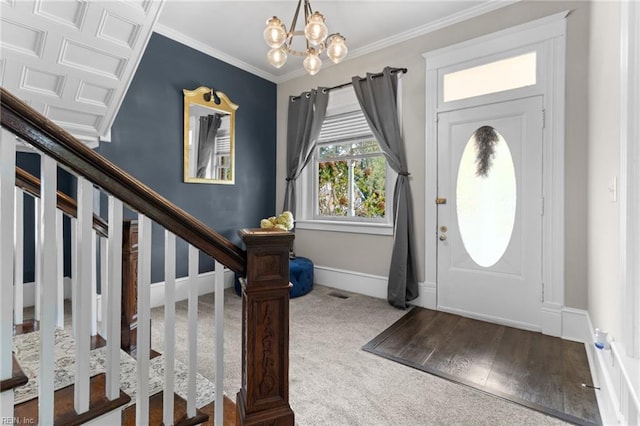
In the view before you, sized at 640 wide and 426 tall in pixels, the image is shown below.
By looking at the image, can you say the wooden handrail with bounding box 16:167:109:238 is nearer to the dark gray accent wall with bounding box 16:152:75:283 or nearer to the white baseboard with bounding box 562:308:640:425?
the dark gray accent wall with bounding box 16:152:75:283

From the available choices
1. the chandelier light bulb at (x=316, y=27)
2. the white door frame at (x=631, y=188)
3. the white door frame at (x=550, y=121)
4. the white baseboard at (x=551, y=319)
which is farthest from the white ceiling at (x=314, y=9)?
the white baseboard at (x=551, y=319)

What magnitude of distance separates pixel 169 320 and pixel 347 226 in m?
2.97

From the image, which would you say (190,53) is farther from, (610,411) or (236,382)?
(610,411)

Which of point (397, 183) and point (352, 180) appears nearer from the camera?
point (397, 183)

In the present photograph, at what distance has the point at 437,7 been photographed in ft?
9.64

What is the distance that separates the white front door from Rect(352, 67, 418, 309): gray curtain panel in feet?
1.03

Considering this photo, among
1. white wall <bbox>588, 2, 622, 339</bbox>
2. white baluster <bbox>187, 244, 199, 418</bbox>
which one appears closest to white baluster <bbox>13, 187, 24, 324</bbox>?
white baluster <bbox>187, 244, 199, 418</bbox>

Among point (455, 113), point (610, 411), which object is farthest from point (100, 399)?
point (455, 113)

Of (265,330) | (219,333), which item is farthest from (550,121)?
(219,333)

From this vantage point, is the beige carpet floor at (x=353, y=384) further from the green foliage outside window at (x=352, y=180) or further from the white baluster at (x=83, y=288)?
the green foliage outside window at (x=352, y=180)

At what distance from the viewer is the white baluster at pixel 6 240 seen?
2.56 feet

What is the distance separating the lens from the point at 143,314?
104cm

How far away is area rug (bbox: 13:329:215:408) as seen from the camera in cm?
124

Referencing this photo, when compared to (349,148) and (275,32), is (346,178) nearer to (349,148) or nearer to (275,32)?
(349,148)
